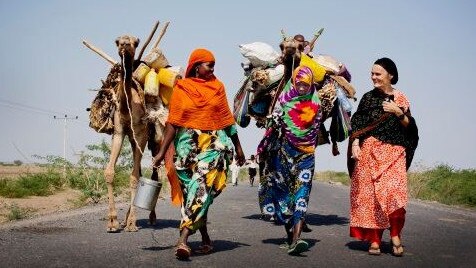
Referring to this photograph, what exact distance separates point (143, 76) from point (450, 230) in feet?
19.1

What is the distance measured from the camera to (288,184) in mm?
7629

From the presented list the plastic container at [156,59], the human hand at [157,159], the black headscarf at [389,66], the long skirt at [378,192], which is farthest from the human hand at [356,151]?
the plastic container at [156,59]

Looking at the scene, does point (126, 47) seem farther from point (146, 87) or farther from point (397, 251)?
point (397, 251)

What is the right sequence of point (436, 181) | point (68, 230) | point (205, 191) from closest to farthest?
point (205, 191)
point (68, 230)
point (436, 181)

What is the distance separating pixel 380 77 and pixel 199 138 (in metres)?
2.39

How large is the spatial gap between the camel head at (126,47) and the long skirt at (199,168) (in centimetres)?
235

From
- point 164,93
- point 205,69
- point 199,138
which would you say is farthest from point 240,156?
point 164,93

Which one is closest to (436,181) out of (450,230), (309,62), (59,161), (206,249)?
(59,161)

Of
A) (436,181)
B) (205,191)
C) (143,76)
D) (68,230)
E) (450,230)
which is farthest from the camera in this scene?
(436,181)

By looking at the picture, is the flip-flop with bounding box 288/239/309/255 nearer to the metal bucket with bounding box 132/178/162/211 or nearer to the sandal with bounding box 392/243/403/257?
the sandal with bounding box 392/243/403/257

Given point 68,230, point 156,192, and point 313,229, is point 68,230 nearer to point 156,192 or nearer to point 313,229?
point 156,192

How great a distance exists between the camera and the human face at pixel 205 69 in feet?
22.9

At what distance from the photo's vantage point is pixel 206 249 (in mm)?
7020

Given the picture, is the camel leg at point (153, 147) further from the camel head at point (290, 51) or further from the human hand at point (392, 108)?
the human hand at point (392, 108)
